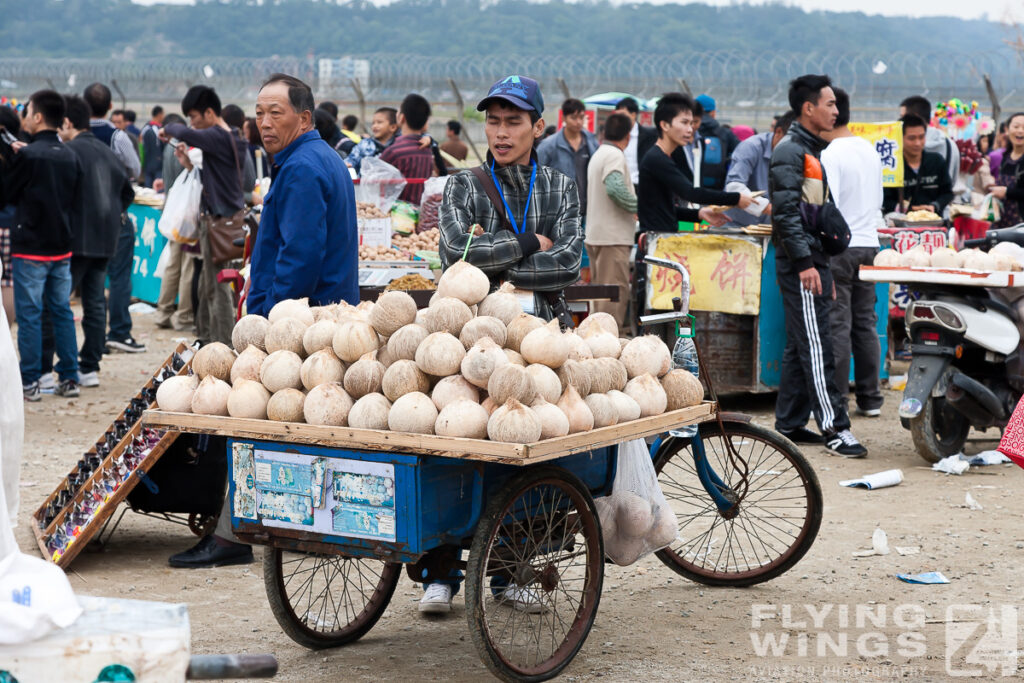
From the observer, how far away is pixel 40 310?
8852 mm

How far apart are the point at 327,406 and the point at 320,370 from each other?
164 millimetres

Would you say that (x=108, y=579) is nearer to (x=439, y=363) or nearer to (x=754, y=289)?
(x=439, y=363)

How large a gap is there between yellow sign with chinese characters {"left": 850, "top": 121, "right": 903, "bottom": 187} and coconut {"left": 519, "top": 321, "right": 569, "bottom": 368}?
295 inches

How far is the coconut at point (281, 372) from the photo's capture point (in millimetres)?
3957

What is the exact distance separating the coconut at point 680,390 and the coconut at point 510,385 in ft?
2.77

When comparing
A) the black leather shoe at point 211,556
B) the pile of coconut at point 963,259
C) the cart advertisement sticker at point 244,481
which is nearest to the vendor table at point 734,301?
the pile of coconut at point 963,259

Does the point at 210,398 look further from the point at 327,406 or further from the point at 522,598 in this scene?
the point at 522,598

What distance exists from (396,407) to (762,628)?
6.22 ft

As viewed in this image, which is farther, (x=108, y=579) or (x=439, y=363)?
(x=108, y=579)

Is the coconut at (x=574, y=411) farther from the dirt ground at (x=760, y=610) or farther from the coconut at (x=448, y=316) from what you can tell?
the dirt ground at (x=760, y=610)

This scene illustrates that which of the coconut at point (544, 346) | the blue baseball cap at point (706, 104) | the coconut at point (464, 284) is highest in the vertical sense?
the blue baseball cap at point (706, 104)

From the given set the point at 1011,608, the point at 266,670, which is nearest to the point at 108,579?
the point at 266,670

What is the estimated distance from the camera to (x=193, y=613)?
486cm

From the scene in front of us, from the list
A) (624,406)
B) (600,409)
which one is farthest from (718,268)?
Answer: (600,409)
